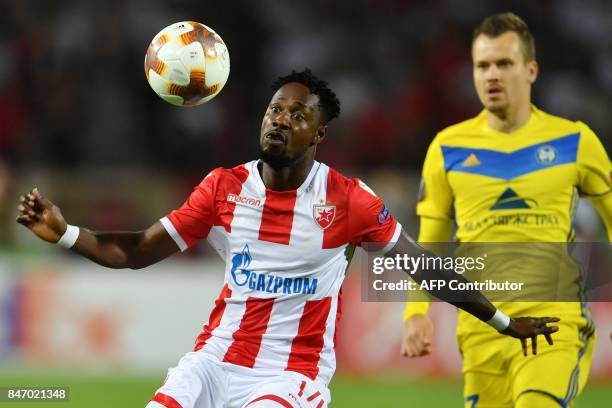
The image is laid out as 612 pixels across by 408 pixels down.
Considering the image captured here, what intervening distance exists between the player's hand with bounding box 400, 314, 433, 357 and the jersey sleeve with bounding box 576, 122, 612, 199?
43.1 inches

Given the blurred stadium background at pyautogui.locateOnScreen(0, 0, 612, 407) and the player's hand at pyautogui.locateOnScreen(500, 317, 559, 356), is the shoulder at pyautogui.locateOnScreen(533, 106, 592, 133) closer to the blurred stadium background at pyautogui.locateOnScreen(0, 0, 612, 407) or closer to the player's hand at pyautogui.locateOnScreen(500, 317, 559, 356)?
the player's hand at pyautogui.locateOnScreen(500, 317, 559, 356)

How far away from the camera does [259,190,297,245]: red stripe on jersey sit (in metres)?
5.00

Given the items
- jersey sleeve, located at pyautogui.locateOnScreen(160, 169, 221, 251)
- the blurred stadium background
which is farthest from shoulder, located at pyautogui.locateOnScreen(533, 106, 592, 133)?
the blurred stadium background

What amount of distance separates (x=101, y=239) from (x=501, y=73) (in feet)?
7.42

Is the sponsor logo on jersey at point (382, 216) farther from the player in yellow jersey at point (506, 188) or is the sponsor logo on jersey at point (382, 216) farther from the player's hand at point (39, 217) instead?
the player's hand at point (39, 217)

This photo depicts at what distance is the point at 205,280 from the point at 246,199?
5.78 meters

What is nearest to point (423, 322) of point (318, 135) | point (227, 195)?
point (318, 135)

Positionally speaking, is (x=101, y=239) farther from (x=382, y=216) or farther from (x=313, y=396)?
(x=382, y=216)

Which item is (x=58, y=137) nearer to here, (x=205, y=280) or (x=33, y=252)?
(x=33, y=252)

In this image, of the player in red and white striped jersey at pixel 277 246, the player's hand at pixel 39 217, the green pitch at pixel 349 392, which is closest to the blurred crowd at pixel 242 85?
the green pitch at pixel 349 392

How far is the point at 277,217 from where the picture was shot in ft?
16.5

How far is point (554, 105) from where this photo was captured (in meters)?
12.6

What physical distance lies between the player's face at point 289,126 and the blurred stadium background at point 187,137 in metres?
4.59

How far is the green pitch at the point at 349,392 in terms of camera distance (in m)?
9.27
